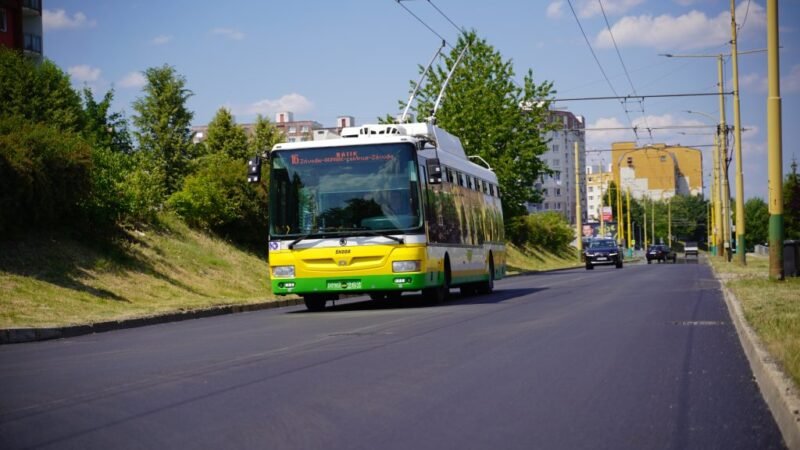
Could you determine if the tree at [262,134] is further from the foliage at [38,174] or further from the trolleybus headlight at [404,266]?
the trolleybus headlight at [404,266]

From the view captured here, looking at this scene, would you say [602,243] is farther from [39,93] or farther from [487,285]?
[487,285]

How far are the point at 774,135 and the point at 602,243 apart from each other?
145ft

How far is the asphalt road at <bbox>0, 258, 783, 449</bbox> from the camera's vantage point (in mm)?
6770

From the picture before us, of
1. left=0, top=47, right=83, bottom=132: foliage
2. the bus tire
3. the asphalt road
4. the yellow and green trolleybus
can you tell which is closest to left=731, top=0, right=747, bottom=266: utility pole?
the bus tire

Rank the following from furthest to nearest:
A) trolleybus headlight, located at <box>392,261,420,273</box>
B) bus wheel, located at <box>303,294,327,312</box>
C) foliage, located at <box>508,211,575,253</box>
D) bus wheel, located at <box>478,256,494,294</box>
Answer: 1. foliage, located at <box>508,211,575,253</box>
2. bus wheel, located at <box>478,256,494,294</box>
3. bus wheel, located at <box>303,294,327,312</box>
4. trolleybus headlight, located at <box>392,261,420,273</box>

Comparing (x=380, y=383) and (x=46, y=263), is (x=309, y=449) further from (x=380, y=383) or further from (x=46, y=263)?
(x=46, y=263)

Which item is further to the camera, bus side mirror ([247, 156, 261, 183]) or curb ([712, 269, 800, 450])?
bus side mirror ([247, 156, 261, 183])

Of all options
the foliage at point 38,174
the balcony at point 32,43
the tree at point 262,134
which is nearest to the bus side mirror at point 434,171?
the foliage at point 38,174

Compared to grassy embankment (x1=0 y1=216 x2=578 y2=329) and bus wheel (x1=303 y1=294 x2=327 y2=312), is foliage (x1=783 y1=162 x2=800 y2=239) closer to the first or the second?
grassy embankment (x1=0 y1=216 x2=578 y2=329)

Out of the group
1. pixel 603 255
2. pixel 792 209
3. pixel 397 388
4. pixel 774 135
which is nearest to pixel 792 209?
pixel 792 209

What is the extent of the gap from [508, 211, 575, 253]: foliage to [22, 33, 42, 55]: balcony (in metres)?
30.9

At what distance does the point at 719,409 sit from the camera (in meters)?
7.73

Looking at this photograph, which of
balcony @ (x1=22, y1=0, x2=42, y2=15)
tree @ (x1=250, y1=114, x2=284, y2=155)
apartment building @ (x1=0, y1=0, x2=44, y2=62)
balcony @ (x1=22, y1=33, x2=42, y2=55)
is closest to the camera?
tree @ (x1=250, y1=114, x2=284, y2=155)

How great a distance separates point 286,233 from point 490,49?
38.6m
